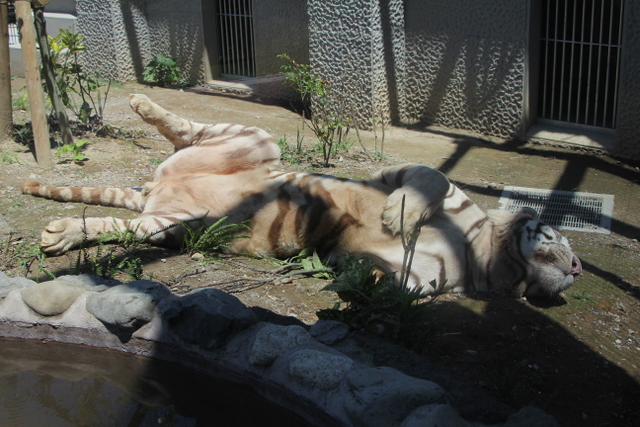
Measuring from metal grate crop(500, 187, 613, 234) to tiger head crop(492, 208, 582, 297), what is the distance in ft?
3.82

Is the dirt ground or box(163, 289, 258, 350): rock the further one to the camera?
the dirt ground

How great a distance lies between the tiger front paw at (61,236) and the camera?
12.9ft

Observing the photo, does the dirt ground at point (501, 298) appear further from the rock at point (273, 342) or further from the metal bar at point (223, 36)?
the metal bar at point (223, 36)

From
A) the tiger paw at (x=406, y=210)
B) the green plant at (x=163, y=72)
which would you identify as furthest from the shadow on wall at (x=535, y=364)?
the green plant at (x=163, y=72)

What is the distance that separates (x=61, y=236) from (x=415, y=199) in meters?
2.09

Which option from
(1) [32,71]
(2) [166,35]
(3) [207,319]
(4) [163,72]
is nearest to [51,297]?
(3) [207,319]

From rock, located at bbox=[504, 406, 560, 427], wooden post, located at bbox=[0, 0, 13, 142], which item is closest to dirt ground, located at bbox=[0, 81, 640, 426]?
wooden post, located at bbox=[0, 0, 13, 142]

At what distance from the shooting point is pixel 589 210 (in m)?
5.43

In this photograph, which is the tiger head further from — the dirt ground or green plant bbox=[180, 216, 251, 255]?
green plant bbox=[180, 216, 251, 255]

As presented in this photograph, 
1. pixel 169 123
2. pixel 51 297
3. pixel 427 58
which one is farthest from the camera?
pixel 427 58

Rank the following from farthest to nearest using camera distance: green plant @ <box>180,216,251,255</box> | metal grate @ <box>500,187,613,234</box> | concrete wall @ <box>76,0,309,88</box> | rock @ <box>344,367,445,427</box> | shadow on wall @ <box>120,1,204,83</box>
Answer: shadow on wall @ <box>120,1,204,83</box> < concrete wall @ <box>76,0,309,88</box> < metal grate @ <box>500,187,613,234</box> < green plant @ <box>180,216,251,255</box> < rock @ <box>344,367,445,427</box>

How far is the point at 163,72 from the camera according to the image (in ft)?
35.5

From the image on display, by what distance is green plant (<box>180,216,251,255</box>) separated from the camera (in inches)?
162

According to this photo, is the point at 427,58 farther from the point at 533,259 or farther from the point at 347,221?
the point at 533,259
